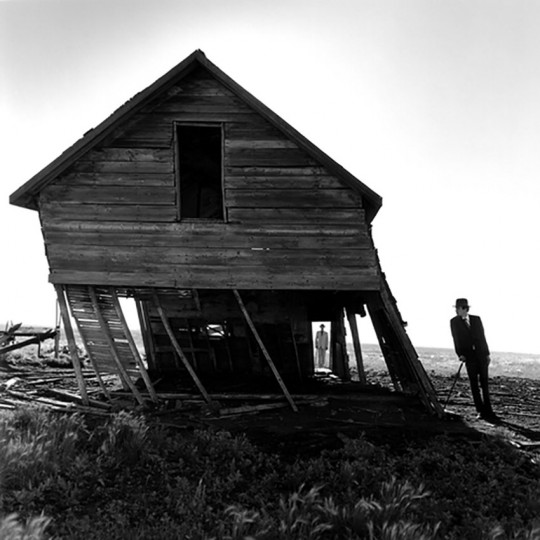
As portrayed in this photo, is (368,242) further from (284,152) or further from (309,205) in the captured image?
(284,152)

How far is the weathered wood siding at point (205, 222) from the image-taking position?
10.5 meters

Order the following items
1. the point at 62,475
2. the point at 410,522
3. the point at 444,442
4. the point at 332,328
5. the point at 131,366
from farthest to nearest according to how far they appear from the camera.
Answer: the point at 332,328
the point at 131,366
the point at 444,442
the point at 62,475
the point at 410,522

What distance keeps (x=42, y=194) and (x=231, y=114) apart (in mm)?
4345

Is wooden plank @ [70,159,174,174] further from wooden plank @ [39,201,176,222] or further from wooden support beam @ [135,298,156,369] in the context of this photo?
wooden support beam @ [135,298,156,369]

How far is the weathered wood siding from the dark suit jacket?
2168mm

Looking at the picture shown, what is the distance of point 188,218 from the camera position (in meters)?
10.9

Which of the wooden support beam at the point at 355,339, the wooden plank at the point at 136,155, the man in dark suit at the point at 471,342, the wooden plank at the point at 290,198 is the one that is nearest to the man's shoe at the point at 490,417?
the man in dark suit at the point at 471,342

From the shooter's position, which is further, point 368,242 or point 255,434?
point 368,242

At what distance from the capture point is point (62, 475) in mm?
6367

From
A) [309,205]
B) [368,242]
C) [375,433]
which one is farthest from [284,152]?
[375,433]

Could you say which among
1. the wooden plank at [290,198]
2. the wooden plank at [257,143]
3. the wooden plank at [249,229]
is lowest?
the wooden plank at [249,229]

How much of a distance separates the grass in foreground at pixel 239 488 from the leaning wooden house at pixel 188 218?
9.94 feet

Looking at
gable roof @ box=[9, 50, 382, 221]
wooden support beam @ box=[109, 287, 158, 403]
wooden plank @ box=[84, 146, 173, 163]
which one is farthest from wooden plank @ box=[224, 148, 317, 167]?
A: wooden support beam @ box=[109, 287, 158, 403]

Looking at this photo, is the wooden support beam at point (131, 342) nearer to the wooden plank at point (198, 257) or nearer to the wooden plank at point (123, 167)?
the wooden plank at point (198, 257)
